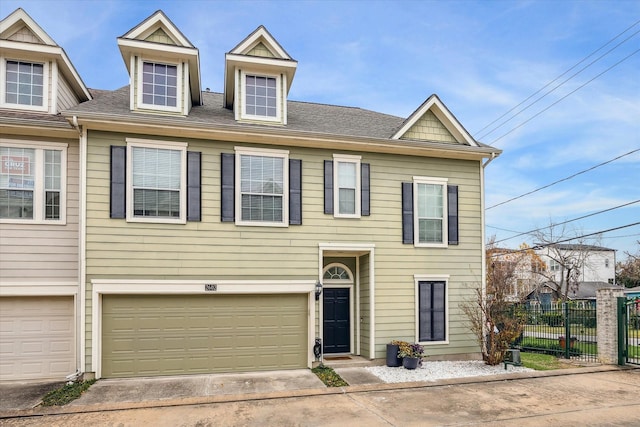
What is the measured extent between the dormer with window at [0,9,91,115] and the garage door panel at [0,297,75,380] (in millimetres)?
4603

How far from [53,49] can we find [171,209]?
4.64 metres

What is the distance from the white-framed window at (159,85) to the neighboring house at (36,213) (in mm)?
1814

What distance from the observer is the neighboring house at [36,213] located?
9.96 meters

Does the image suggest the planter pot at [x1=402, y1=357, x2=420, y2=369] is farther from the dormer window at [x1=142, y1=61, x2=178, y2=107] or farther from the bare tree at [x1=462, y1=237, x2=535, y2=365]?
the dormer window at [x1=142, y1=61, x2=178, y2=107]

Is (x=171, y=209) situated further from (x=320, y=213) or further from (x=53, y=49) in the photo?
(x=53, y=49)

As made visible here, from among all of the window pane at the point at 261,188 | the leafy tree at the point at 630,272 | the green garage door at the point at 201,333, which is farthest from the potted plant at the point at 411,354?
the leafy tree at the point at 630,272

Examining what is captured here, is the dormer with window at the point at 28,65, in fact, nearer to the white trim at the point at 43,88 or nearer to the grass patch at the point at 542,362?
the white trim at the point at 43,88

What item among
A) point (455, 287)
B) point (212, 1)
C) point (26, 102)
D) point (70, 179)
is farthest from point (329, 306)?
point (212, 1)

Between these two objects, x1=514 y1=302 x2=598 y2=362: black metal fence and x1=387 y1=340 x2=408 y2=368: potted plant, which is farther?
x1=514 y1=302 x2=598 y2=362: black metal fence

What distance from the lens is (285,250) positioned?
11117 mm

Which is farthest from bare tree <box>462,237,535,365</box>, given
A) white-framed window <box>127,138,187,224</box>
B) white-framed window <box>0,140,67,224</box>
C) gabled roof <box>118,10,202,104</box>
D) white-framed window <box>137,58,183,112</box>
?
white-framed window <box>0,140,67,224</box>

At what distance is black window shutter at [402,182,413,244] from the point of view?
1206 centimetres

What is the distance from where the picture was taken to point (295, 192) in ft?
36.9

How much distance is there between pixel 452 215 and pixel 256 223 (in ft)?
18.2
